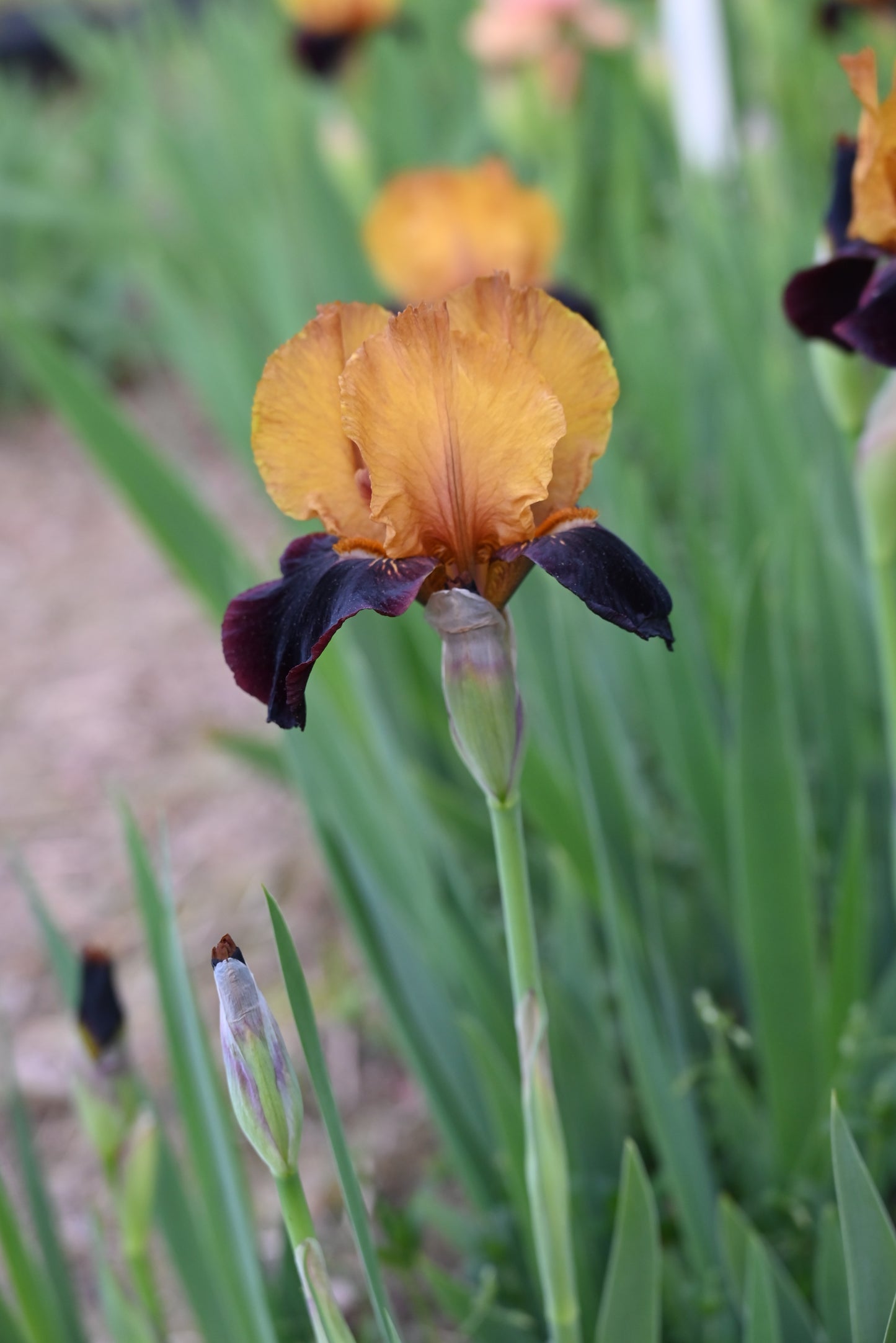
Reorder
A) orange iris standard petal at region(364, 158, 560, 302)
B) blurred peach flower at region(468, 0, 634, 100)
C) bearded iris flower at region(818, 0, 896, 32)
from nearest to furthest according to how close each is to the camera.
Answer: orange iris standard petal at region(364, 158, 560, 302) < bearded iris flower at region(818, 0, 896, 32) < blurred peach flower at region(468, 0, 634, 100)

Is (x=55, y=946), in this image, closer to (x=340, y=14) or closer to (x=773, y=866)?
(x=773, y=866)

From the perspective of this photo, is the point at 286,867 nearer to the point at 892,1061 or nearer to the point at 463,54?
the point at 892,1061

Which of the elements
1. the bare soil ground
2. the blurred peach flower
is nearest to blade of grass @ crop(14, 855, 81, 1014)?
the bare soil ground

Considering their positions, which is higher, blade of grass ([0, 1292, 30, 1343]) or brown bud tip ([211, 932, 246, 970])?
brown bud tip ([211, 932, 246, 970])

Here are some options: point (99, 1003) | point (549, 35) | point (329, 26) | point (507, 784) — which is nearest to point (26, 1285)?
point (99, 1003)

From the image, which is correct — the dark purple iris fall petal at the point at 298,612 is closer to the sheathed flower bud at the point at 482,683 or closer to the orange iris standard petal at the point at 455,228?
the sheathed flower bud at the point at 482,683

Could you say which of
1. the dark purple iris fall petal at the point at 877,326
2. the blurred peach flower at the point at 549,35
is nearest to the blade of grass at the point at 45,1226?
the dark purple iris fall petal at the point at 877,326

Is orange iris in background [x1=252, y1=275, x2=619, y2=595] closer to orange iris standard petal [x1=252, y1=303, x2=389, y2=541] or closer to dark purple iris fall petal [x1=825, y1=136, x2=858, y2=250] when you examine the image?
orange iris standard petal [x1=252, y1=303, x2=389, y2=541]
